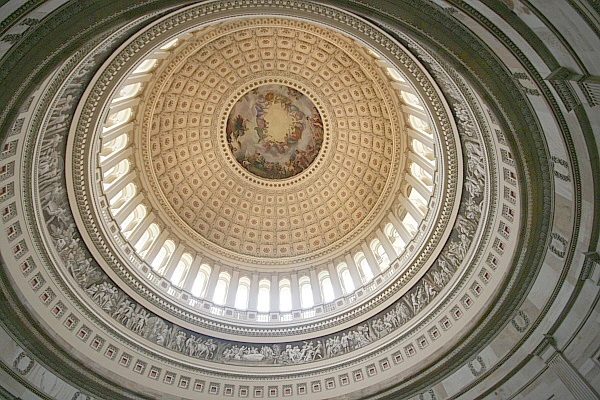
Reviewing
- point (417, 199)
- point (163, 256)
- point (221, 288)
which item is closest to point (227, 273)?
point (221, 288)

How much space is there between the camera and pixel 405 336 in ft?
59.0

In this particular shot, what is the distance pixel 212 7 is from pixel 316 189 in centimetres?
2007

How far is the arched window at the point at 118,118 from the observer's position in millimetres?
22303

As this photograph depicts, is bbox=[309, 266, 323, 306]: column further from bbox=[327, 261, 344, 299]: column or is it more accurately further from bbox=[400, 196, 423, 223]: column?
bbox=[400, 196, 423, 223]: column

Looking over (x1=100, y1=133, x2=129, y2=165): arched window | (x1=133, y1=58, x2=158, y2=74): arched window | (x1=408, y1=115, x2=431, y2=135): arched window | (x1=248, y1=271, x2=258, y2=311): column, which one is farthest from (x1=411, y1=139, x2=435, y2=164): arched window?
(x1=100, y1=133, x2=129, y2=165): arched window

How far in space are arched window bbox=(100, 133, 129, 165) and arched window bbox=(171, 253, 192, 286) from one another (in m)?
7.35

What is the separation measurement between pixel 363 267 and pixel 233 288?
7.94 metres

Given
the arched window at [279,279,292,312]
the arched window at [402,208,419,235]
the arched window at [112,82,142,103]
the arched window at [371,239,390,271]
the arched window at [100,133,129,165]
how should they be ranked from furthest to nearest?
the arched window at [279,279,292,312], the arched window at [371,239,390,271], the arched window at [402,208,419,235], the arched window at [100,133,129,165], the arched window at [112,82,142,103]

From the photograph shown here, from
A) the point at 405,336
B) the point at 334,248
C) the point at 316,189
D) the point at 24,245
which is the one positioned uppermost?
the point at 316,189

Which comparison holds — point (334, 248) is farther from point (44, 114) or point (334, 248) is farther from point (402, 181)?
point (44, 114)

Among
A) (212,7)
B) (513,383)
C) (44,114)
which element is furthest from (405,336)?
(44,114)

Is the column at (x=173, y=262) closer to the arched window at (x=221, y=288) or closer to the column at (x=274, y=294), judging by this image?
the arched window at (x=221, y=288)

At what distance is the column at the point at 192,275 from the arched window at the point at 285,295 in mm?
5214

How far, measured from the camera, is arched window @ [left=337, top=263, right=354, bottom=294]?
25.0m
